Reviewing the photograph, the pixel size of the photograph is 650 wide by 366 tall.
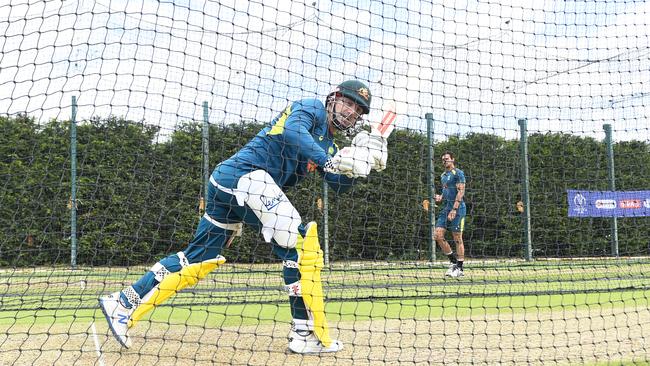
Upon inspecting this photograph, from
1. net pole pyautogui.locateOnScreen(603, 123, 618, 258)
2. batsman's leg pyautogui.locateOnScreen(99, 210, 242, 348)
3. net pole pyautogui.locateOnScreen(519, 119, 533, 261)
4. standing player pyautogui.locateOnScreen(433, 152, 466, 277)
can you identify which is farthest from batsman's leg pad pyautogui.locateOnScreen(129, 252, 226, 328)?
net pole pyautogui.locateOnScreen(603, 123, 618, 258)

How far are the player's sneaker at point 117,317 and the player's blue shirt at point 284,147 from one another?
93cm

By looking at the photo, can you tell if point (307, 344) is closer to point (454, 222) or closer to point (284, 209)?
point (284, 209)

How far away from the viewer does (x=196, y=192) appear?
8.22m

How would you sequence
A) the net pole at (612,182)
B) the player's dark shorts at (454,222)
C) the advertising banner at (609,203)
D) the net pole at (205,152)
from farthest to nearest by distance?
1. the advertising banner at (609,203)
2. the player's dark shorts at (454,222)
3. the net pole at (612,182)
4. the net pole at (205,152)

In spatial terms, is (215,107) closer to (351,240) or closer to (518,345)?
(518,345)

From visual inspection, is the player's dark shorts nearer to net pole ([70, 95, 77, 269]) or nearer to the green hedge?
the green hedge

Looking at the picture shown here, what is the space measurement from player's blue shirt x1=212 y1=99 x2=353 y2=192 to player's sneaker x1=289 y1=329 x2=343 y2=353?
91 cm

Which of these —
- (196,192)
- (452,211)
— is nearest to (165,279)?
(196,192)

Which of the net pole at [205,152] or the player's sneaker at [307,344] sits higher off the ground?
the net pole at [205,152]

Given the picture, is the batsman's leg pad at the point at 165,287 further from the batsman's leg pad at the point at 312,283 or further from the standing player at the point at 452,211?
the standing player at the point at 452,211

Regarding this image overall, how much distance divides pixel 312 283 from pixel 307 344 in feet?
1.16

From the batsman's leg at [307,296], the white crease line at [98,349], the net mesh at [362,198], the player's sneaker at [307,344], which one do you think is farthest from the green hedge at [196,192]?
the player's sneaker at [307,344]

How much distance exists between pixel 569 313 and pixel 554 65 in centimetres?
197

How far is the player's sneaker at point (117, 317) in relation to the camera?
3588mm
